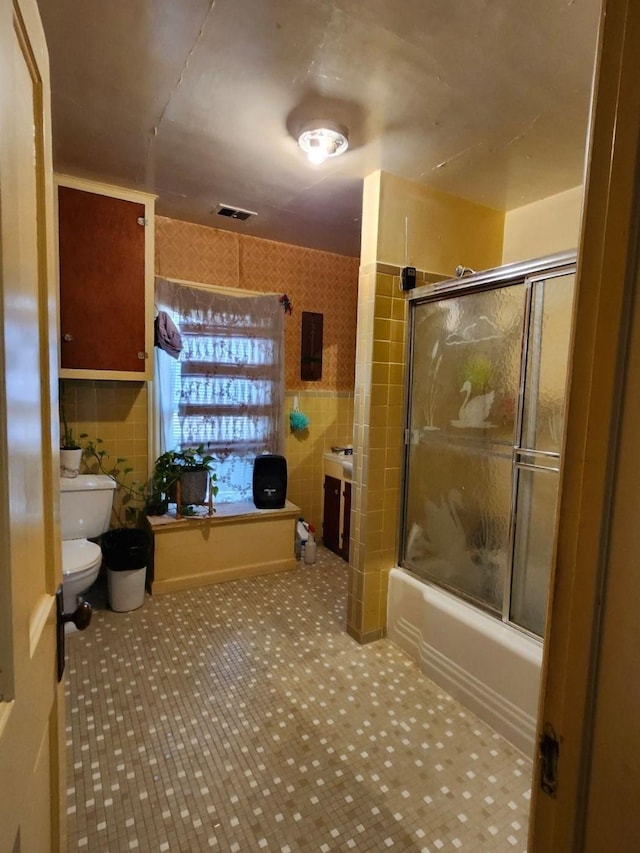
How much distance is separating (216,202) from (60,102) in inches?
37.6

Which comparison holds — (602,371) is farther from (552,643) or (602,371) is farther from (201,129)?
(201,129)

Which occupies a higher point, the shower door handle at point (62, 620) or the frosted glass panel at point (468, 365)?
the frosted glass panel at point (468, 365)

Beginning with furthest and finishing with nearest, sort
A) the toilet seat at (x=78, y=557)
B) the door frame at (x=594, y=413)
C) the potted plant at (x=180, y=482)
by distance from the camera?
1. the potted plant at (x=180, y=482)
2. the toilet seat at (x=78, y=557)
3. the door frame at (x=594, y=413)

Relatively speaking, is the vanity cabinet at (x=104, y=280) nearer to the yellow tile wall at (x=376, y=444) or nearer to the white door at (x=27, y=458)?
the yellow tile wall at (x=376, y=444)

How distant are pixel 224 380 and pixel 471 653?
7.26 feet

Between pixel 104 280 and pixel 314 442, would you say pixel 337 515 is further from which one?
pixel 104 280

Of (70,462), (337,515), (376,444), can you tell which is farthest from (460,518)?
(70,462)

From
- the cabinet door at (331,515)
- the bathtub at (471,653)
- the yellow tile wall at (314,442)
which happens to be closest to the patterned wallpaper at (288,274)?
the yellow tile wall at (314,442)

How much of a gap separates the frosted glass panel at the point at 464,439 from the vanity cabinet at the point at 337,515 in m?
1.01

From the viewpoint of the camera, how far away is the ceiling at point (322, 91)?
4.00ft

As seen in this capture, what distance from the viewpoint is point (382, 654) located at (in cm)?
220

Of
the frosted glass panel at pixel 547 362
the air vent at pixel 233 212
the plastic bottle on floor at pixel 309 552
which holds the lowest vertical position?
the plastic bottle on floor at pixel 309 552

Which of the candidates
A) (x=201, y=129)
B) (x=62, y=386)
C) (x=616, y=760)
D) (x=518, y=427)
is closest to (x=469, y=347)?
(x=518, y=427)

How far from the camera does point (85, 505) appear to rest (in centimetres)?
246
